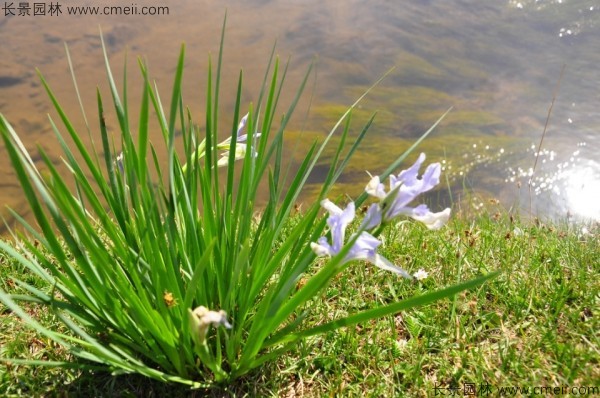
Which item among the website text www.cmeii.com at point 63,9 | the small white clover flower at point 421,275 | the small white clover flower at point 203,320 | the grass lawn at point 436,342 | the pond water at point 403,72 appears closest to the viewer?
the small white clover flower at point 203,320

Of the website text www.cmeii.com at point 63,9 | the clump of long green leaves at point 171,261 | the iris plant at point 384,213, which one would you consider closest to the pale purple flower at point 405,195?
the iris plant at point 384,213

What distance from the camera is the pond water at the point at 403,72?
425 cm

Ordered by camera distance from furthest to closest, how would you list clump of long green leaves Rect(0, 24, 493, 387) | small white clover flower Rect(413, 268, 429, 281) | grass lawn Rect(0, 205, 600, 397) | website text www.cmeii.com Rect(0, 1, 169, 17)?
website text www.cmeii.com Rect(0, 1, 169, 17), small white clover flower Rect(413, 268, 429, 281), grass lawn Rect(0, 205, 600, 397), clump of long green leaves Rect(0, 24, 493, 387)

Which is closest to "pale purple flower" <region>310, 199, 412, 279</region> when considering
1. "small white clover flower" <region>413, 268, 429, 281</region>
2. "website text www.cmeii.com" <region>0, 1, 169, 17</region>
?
"small white clover flower" <region>413, 268, 429, 281</region>

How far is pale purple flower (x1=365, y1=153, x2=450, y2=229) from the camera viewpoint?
3.46 feet

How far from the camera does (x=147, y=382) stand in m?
1.53

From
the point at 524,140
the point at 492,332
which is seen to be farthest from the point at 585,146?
the point at 492,332

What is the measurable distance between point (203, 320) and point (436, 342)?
934 mm

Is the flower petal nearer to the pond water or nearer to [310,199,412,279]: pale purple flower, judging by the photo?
[310,199,412,279]: pale purple flower

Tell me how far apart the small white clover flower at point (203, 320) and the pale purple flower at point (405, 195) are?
34cm

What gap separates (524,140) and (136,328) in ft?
13.2

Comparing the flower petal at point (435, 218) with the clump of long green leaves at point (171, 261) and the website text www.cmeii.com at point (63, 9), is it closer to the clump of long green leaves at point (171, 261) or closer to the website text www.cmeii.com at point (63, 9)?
the clump of long green leaves at point (171, 261)

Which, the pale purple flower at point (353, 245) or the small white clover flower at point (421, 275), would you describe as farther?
the small white clover flower at point (421, 275)

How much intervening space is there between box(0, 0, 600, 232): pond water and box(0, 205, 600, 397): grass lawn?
74.5 inches
